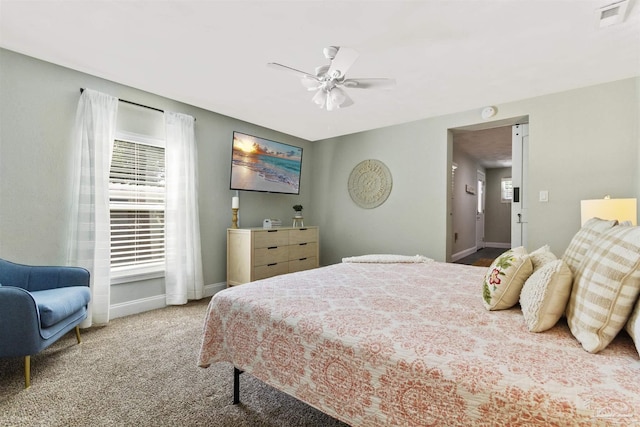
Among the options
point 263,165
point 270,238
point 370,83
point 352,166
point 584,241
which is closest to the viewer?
point 584,241

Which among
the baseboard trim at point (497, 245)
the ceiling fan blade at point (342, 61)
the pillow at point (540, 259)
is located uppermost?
the ceiling fan blade at point (342, 61)

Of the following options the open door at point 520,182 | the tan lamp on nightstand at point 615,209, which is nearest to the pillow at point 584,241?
the tan lamp on nightstand at point 615,209

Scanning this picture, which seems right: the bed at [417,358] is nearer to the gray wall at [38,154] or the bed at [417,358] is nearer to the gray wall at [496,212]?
the gray wall at [38,154]

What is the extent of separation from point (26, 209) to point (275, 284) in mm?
2348

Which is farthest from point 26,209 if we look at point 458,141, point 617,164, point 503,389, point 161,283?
point 458,141

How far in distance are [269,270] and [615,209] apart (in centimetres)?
345

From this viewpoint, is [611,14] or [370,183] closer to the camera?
[611,14]

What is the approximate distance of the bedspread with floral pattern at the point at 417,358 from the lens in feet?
2.64

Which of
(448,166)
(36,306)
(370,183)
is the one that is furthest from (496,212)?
(36,306)

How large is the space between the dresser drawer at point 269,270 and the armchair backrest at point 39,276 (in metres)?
1.70

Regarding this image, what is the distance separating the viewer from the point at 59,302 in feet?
6.61

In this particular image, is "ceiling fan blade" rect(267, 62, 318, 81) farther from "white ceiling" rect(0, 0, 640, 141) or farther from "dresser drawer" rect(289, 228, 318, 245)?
"dresser drawer" rect(289, 228, 318, 245)

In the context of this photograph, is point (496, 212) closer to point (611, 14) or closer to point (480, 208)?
point (480, 208)

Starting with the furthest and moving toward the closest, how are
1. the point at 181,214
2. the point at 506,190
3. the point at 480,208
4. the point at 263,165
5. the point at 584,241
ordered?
the point at 506,190, the point at 480,208, the point at 263,165, the point at 181,214, the point at 584,241
